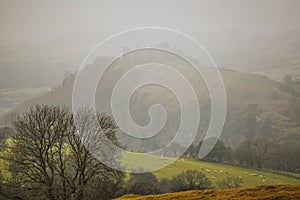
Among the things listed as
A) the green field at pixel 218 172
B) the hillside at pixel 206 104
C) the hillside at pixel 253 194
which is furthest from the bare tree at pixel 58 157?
the hillside at pixel 206 104

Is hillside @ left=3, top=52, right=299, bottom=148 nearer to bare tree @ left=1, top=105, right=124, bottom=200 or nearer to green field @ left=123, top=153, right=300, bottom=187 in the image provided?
green field @ left=123, top=153, right=300, bottom=187

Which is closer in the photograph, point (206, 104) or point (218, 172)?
point (218, 172)

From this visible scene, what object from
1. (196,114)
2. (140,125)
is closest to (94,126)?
(140,125)

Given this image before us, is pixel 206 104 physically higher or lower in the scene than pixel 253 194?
higher

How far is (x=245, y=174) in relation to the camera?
67062 millimetres

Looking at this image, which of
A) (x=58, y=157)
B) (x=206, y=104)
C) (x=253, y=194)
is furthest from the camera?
(x=206, y=104)

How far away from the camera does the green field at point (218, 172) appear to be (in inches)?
2500

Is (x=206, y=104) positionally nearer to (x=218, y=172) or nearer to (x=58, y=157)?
(x=218, y=172)

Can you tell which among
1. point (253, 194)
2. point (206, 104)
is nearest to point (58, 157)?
point (253, 194)

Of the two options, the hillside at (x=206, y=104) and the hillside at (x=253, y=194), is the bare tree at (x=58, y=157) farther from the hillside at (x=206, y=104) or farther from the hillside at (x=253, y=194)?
the hillside at (x=206, y=104)

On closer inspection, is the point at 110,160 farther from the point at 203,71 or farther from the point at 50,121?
the point at 203,71

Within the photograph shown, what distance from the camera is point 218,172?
67.5 meters

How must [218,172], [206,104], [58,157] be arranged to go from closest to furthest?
[58,157] → [218,172] → [206,104]

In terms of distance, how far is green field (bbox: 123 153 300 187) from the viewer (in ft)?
208
